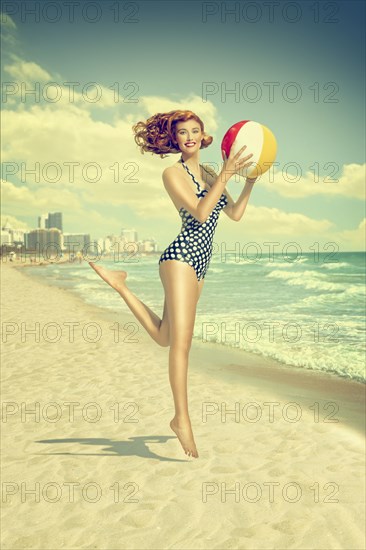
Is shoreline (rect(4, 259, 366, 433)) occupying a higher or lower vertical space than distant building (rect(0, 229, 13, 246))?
lower

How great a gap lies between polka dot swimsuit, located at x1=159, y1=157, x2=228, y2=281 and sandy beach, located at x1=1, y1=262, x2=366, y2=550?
5.07m

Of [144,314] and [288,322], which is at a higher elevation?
[144,314]

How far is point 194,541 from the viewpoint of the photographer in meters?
5.56

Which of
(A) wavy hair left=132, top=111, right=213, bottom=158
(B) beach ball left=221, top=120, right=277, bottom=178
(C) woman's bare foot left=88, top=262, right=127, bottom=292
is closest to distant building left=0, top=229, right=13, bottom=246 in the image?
(C) woman's bare foot left=88, top=262, right=127, bottom=292

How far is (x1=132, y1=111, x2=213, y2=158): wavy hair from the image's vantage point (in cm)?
147

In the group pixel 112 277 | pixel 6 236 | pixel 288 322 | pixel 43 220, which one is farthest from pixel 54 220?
pixel 112 277

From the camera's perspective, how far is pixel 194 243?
1.40 meters

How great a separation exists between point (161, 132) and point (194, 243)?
367 mm

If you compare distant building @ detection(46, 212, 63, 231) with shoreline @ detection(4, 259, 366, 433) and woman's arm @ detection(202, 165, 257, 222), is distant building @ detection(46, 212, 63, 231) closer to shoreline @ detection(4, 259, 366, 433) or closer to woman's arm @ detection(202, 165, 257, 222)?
shoreline @ detection(4, 259, 366, 433)

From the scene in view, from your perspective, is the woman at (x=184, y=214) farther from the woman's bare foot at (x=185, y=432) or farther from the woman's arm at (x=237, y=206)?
the woman's bare foot at (x=185, y=432)

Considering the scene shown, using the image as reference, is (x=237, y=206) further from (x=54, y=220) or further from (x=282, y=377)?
(x=54, y=220)

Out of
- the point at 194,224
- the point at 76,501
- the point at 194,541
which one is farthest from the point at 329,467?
the point at 194,224

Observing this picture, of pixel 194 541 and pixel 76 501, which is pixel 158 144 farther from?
pixel 76 501

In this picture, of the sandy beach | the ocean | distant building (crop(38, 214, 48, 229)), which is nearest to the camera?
the sandy beach
